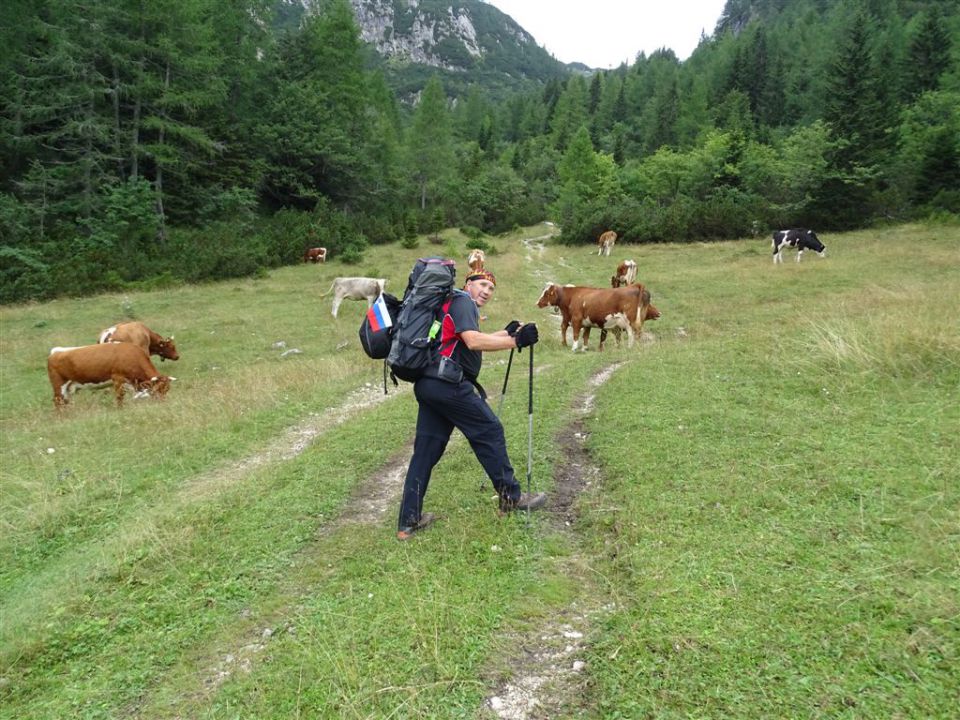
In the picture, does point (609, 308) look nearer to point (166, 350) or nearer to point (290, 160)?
point (166, 350)

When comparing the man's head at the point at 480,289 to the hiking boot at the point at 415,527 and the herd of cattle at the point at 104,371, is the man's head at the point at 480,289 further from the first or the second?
the herd of cattle at the point at 104,371

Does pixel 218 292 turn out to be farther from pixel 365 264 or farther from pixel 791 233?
pixel 791 233

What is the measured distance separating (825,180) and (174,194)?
134 feet

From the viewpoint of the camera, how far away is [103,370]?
1141 centimetres

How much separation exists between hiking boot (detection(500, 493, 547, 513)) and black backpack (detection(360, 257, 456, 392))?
1.42 metres

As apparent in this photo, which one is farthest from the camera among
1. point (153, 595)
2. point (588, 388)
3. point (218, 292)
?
point (218, 292)

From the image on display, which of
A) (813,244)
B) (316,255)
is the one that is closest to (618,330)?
(813,244)

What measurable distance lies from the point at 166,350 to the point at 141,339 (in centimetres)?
66

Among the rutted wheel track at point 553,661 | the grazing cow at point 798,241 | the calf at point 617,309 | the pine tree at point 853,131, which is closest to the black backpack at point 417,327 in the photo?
the rutted wheel track at point 553,661

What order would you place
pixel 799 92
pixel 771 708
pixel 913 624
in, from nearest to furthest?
pixel 771 708
pixel 913 624
pixel 799 92

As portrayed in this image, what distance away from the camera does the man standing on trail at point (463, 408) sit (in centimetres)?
444

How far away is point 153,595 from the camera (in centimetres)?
430

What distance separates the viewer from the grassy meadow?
9.72 ft

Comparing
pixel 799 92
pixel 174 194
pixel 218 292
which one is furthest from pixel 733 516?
pixel 799 92
